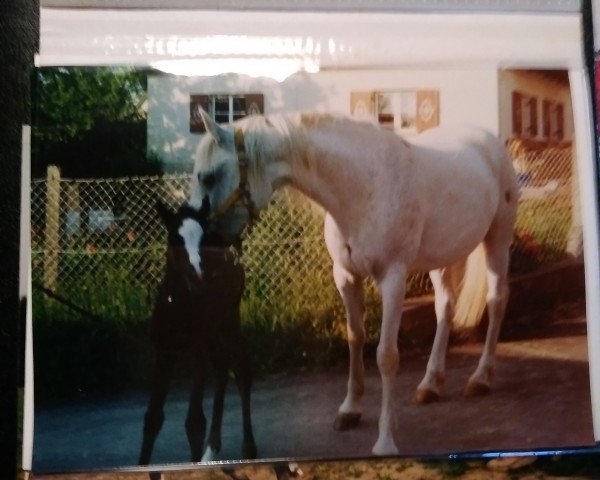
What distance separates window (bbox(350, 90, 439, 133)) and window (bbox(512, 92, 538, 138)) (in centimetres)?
9

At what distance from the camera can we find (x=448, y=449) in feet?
2.16

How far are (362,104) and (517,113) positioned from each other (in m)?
0.17

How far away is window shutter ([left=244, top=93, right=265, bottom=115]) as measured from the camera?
652mm

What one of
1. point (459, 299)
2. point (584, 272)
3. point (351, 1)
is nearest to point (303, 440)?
point (459, 299)

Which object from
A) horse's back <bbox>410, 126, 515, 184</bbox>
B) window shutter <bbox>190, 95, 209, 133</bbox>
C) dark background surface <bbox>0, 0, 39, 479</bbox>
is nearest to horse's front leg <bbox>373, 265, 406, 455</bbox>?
horse's back <bbox>410, 126, 515, 184</bbox>

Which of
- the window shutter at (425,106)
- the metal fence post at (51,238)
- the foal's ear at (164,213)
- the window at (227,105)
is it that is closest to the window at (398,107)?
the window shutter at (425,106)

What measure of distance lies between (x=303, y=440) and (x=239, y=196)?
256 millimetres

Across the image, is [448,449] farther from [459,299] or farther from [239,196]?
[239,196]

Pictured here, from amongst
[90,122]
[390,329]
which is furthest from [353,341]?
[90,122]

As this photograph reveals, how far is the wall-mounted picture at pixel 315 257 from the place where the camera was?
0.64 metres

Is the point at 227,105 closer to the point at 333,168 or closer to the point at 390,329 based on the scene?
the point at 333,168

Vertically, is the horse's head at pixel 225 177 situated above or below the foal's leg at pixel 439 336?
above

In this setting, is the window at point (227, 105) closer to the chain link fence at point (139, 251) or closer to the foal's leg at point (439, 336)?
the chain link fence at point (139, 251)

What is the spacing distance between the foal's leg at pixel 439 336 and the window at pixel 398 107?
0.51ft
